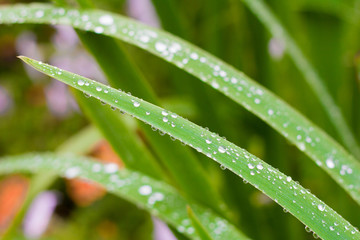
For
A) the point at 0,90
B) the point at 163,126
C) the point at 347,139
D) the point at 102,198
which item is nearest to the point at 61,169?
the point at 163,126

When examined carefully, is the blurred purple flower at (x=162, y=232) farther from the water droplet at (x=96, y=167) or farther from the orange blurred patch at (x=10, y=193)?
the orange blurred patch at (x=10, y=193)

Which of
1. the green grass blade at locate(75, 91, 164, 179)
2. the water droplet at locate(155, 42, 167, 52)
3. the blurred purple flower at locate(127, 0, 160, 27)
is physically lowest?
the green grass blade at locate(75, 91, 164, 179)

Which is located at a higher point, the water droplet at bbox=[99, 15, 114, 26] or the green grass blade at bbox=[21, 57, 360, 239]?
the water droplet at bbox=[99, 15, 114, 26]

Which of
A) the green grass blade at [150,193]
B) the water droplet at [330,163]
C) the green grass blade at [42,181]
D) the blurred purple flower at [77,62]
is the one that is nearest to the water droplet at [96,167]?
the green grass blade at [150,193]

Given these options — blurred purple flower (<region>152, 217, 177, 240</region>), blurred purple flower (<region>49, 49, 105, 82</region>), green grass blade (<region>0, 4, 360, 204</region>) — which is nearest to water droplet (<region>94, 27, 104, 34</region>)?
green grass blade (<region>0, 4, 360, 204</region>)

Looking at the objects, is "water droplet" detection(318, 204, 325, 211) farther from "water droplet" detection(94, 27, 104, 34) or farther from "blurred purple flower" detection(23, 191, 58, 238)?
"blurred purple flower" detection(23, 191, 58, 238)

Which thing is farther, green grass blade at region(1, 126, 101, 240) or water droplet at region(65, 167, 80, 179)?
green grass blade at region(1, 126, 101, 240)

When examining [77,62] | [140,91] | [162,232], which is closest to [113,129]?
[140,91]

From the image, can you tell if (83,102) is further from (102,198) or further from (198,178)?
(102,198)
